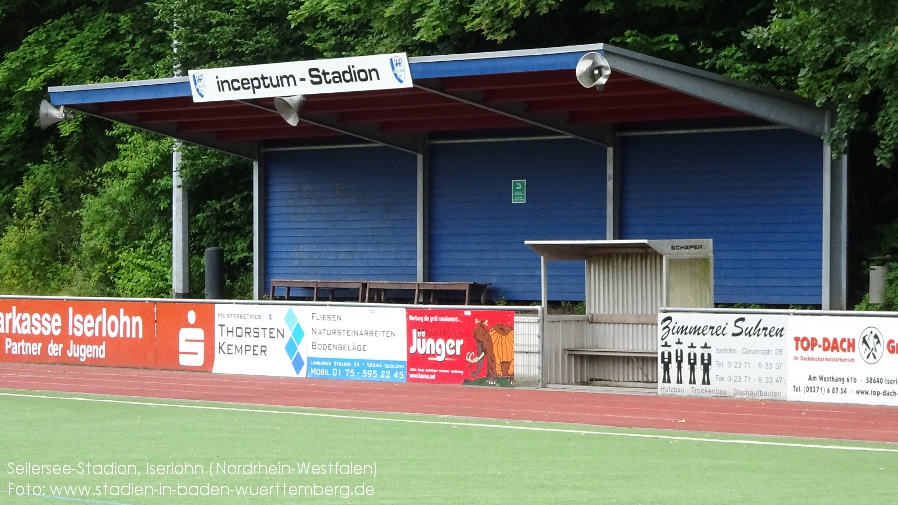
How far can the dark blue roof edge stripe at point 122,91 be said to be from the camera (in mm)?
24094

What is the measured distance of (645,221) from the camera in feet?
82.1

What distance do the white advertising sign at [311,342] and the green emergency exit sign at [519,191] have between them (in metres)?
7.08

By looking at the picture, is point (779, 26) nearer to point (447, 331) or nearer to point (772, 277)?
point (772, 277)

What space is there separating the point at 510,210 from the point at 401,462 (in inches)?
619

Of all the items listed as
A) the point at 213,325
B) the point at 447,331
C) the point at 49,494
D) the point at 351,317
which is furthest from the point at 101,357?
the point at 49,494

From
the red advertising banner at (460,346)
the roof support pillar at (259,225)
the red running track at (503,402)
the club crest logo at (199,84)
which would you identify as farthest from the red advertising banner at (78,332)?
the roof support pillar at (259,225)

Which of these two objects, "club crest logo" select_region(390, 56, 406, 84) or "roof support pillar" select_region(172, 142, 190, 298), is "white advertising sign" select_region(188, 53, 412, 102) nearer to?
"club crest logo" select_region(390, 56, 406, 84)

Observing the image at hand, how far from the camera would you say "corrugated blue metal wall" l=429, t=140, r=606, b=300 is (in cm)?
2570

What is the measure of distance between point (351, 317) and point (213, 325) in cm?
270

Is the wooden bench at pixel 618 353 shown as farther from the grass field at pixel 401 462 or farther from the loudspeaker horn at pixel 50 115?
the loudspeaker horn at pixel 50 115

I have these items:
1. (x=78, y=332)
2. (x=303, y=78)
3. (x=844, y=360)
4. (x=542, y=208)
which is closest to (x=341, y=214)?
(x=542, y=208)

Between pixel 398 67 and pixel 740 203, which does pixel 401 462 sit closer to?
pixel 398 67

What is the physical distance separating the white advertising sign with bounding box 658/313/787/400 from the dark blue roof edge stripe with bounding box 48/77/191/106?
34.9 ft

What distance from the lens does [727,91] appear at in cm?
2078
